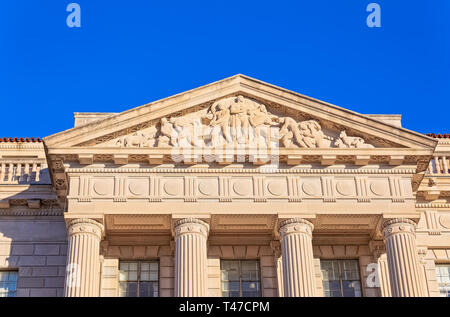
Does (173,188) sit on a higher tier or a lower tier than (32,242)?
higher

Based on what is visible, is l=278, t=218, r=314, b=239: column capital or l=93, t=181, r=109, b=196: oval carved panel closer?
l=278, t=218, r=314, b=239: column capital

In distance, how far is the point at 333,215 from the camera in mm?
30547

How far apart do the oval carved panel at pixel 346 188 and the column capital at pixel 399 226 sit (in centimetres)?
163

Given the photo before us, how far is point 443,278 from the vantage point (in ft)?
Result: 107

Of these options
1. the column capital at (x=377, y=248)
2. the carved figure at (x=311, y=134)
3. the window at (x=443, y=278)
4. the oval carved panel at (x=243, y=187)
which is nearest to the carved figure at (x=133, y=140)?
the oval carved panel at (x=243, y=187)

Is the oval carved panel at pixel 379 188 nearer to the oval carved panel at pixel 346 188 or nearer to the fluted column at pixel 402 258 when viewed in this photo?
the oval carved panel at pixel 346 188

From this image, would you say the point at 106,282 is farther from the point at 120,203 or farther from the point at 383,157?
the point at 383,157

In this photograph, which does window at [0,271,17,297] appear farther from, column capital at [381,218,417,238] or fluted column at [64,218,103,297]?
column capital at [381,218,417,238]

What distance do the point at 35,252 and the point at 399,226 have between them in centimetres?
1328

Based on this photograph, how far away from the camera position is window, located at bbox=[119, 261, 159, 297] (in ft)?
103

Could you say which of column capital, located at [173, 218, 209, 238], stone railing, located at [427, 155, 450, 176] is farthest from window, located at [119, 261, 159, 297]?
stone railing, located at [427, 155, 450, 176]

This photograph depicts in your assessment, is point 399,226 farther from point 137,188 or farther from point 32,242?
point 32,242

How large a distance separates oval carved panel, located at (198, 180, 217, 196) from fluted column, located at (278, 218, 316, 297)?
2.67 m

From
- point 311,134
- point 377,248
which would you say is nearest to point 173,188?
point 311,134
